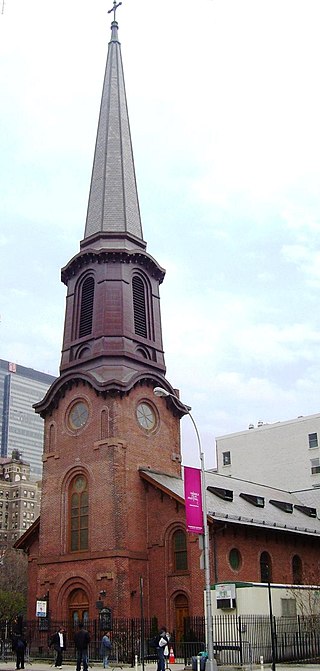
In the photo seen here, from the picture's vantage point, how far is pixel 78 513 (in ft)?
147

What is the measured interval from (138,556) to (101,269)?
19059mm

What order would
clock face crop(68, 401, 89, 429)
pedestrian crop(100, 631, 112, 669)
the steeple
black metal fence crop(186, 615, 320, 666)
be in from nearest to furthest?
black metal fence crop(186, 615, 320, 666) → pedestrian crop(100, 631, 112, 669) → clock face crop(68, 401, 89, 429) → the steeple

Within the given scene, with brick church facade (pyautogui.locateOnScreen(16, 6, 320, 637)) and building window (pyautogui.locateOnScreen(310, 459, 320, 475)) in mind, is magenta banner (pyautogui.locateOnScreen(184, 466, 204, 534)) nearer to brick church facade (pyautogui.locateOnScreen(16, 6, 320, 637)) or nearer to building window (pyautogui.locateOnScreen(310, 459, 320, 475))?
brick church facade (pyautogui.locateOnScreen(16, 6, 320, 637))

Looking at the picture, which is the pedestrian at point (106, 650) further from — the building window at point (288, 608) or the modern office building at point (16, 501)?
the modern office building at point (16, 501)

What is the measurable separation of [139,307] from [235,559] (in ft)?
58.0

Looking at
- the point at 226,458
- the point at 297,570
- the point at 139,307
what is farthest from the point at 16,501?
the point at 297,570

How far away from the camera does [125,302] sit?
162 feet

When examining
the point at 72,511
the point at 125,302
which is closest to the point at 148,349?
the point at 125,302

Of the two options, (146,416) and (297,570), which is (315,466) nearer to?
(297,570)

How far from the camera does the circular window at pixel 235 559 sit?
42.5 m

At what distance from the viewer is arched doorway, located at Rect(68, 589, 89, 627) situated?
139 feet

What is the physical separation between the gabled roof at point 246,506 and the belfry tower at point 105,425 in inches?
73.2

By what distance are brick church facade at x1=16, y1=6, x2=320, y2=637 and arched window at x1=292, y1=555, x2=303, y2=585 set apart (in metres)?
0.20

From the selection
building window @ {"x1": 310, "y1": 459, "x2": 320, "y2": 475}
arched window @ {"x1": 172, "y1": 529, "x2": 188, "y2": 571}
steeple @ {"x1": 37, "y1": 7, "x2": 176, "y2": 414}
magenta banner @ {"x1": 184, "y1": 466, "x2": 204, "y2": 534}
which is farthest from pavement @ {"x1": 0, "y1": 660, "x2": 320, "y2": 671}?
building window @ {"x1": 310, "y1": 459, "x2": 320, "y2": 475}
